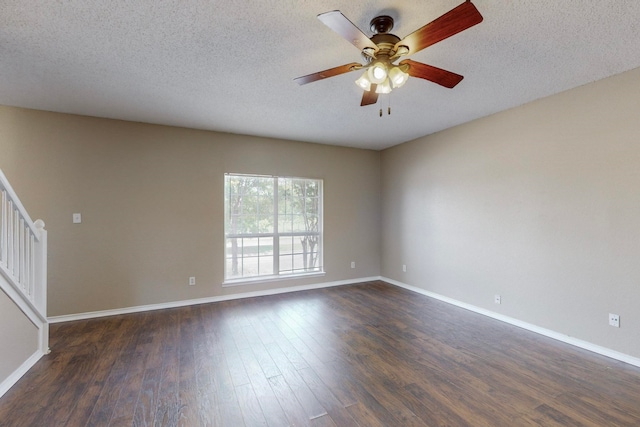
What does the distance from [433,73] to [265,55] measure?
4.25 ft

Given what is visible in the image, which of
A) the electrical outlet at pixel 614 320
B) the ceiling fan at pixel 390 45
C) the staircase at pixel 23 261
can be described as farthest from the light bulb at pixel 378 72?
the electrical outlet at pixel 614 320

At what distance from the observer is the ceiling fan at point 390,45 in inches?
57.8

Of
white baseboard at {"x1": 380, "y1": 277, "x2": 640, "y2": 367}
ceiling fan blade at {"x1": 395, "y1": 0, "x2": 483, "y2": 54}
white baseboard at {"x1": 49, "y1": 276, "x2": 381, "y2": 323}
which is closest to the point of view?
ceiling fan blade at {"x1": 395, "y1": 0, "x2": 483, "y2": 54}

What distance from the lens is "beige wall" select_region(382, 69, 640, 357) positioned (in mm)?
2629

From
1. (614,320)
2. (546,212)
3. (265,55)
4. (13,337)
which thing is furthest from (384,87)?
(13,337)

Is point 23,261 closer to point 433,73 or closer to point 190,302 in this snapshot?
point 190,302

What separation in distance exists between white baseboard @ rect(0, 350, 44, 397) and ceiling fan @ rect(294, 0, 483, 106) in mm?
3110

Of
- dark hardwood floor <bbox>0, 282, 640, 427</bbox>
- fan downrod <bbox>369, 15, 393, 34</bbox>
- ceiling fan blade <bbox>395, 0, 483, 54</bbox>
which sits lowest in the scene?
dark hardwood floor <bbox>0, 282, 640, 427</bbox>

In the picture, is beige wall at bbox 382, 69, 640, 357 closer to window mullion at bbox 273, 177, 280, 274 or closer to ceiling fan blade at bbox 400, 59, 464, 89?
ceiling fan blade at bbox 400, 59, 464, 89

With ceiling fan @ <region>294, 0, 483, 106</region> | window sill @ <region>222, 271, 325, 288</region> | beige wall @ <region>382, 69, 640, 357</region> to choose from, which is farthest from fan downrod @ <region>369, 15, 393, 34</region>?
window sill @ <region>222, 271, 325, 288</region>

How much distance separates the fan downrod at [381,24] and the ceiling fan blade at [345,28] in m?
0.21

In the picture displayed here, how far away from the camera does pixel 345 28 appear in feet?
5.16

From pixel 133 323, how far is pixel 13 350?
124cm

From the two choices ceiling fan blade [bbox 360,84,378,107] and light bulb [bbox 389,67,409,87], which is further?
ceiling fan blade [bbox 360,84,378,107]
